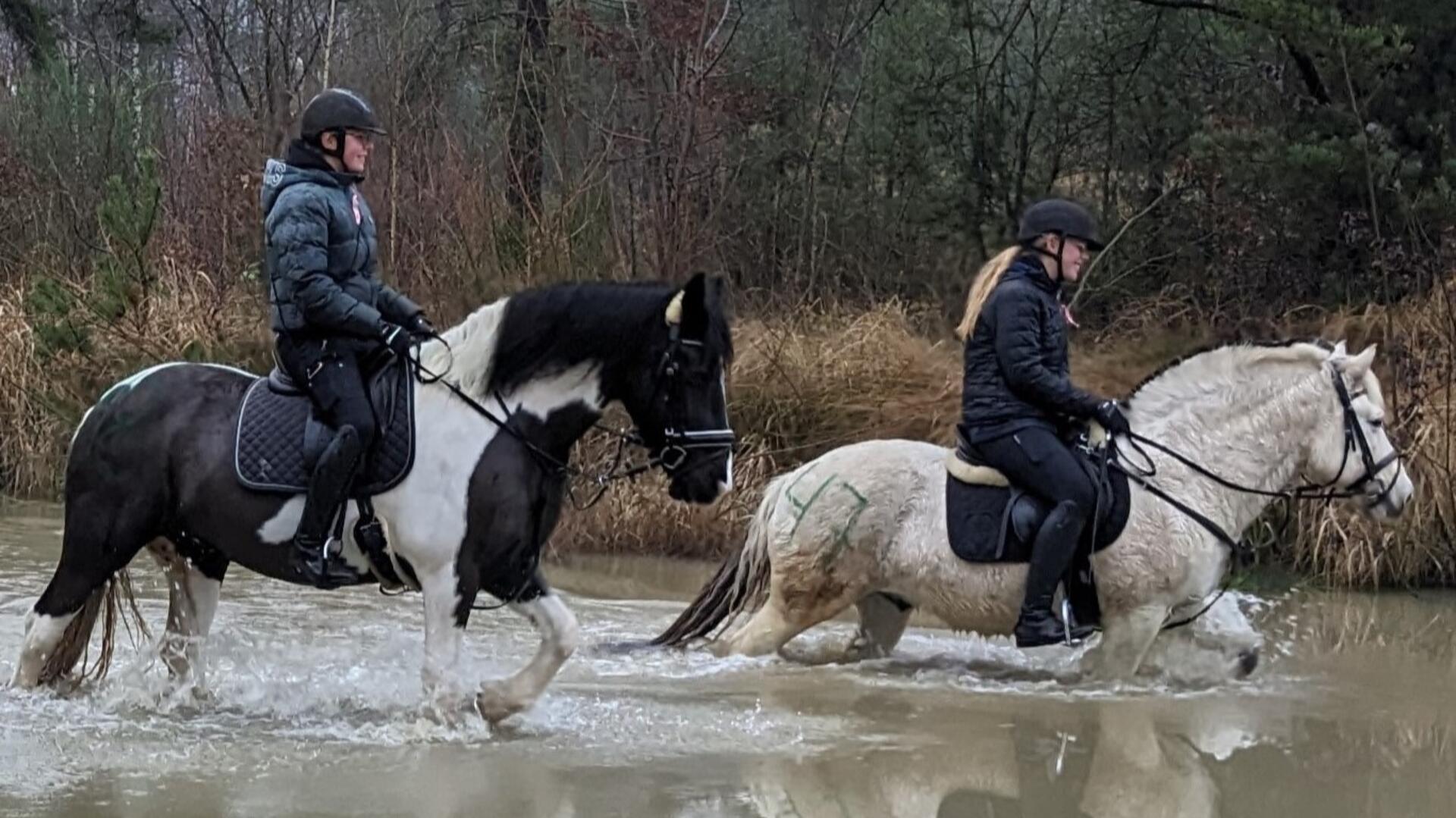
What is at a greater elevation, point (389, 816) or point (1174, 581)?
point (1174, 581)

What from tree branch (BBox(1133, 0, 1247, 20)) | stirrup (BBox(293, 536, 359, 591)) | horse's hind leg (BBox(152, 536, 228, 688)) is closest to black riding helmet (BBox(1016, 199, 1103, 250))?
stirrup (BBox(293, 536, 359, 591))

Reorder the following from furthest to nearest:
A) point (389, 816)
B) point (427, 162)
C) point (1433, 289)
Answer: point (427, 162), point (1433, 289), point (389, 816)

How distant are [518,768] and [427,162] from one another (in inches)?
375

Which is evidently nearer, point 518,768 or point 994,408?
point 518,768

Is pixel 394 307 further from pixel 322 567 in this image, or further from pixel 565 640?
pixel 565 640

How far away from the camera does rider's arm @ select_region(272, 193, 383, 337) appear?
6426mm

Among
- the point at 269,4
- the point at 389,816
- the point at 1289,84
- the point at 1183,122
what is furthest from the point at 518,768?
the point at 269,4

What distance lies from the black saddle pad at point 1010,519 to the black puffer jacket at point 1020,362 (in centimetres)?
28

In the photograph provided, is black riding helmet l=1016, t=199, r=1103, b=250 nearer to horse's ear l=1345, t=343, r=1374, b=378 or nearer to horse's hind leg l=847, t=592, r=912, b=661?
horse's ear l=1345, t=343, r=1374, b=378

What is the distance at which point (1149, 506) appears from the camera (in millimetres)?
8078

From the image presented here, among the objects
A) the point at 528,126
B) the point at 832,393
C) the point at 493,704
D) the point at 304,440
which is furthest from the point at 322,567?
the point at 528,126

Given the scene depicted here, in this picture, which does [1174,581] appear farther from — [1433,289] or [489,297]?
[489,297]

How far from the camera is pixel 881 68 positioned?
746 inches

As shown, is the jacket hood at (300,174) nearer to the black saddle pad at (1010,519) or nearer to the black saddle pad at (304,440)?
the black saddle pad at (304,440)
